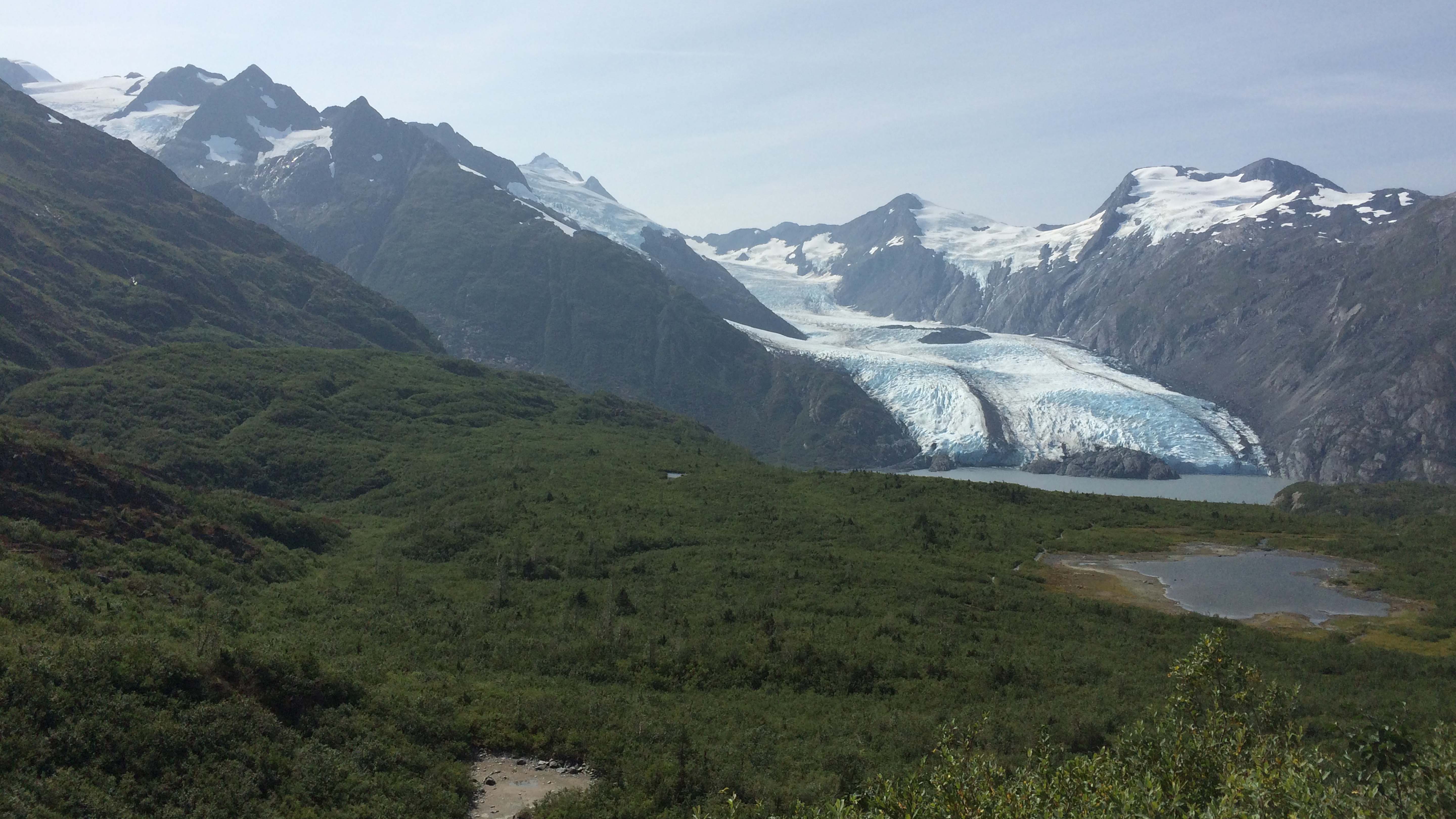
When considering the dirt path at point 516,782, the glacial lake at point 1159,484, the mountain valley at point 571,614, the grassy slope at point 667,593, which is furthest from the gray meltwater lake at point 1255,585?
the glacial lake at point 1159,484

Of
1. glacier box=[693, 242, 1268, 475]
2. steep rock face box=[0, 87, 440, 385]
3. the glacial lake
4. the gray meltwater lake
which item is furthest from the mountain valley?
glacier box=[693, 242, 1268, 475]

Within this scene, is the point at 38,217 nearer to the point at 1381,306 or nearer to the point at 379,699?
the point at 379,699

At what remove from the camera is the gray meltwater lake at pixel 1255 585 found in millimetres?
58125

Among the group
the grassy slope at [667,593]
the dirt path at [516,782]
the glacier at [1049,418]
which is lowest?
the dirt path at [516,782]

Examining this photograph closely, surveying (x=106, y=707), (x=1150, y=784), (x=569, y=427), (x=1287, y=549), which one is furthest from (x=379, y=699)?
(x=569, y=427)

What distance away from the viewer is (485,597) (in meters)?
52.6

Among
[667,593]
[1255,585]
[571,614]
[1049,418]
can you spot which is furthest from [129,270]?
[1049,418]

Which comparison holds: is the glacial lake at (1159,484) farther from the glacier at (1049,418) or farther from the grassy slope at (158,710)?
the grassy slope at (158,710)

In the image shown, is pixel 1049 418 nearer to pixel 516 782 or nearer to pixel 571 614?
pixel 571 614

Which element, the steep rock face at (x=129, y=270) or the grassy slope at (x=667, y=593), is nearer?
the grassy slope at (x=667, y=593)

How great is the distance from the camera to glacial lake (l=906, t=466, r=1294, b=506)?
487ft

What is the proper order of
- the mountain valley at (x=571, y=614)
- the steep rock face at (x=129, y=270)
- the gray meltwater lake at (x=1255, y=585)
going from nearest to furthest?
the mountain valley at (x=571, y=614), the gray meltwater lake at (x=1255, y=585), the steep rock face at (x=129, y=270)

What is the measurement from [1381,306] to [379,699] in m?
223

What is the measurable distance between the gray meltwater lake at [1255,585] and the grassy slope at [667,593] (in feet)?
14.5
